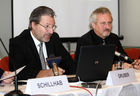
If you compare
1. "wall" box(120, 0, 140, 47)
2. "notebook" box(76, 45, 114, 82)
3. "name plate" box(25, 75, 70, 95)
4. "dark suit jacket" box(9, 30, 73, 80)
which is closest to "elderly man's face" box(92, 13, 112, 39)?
"dark suit jacket" box(9, 30, 73, 80)

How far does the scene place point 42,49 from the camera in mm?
2865

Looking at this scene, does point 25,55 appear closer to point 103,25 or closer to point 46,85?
point 46,85

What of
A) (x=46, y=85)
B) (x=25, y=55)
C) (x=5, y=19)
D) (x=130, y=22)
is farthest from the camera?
(x=130, y=22)

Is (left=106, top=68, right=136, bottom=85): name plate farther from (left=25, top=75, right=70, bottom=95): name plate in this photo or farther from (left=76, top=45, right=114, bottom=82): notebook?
(left=25, top=75, right=70, bottom=95): name plate

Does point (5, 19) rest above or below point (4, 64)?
above

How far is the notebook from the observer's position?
2.11 metres

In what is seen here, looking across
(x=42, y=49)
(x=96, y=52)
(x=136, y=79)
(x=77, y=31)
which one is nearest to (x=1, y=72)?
(x=42, y=49)

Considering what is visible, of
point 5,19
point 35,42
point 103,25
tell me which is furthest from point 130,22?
point 35,42

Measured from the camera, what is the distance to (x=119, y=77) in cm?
220

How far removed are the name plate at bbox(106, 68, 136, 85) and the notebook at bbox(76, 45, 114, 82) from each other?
0.33 ft

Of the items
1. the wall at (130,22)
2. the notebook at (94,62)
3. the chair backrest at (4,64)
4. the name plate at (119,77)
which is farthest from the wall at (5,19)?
the name plate at (119,77)

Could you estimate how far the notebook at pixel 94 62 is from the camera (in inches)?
83.0

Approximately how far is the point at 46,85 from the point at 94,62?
19.1 inches

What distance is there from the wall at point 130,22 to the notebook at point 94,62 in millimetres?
3087
